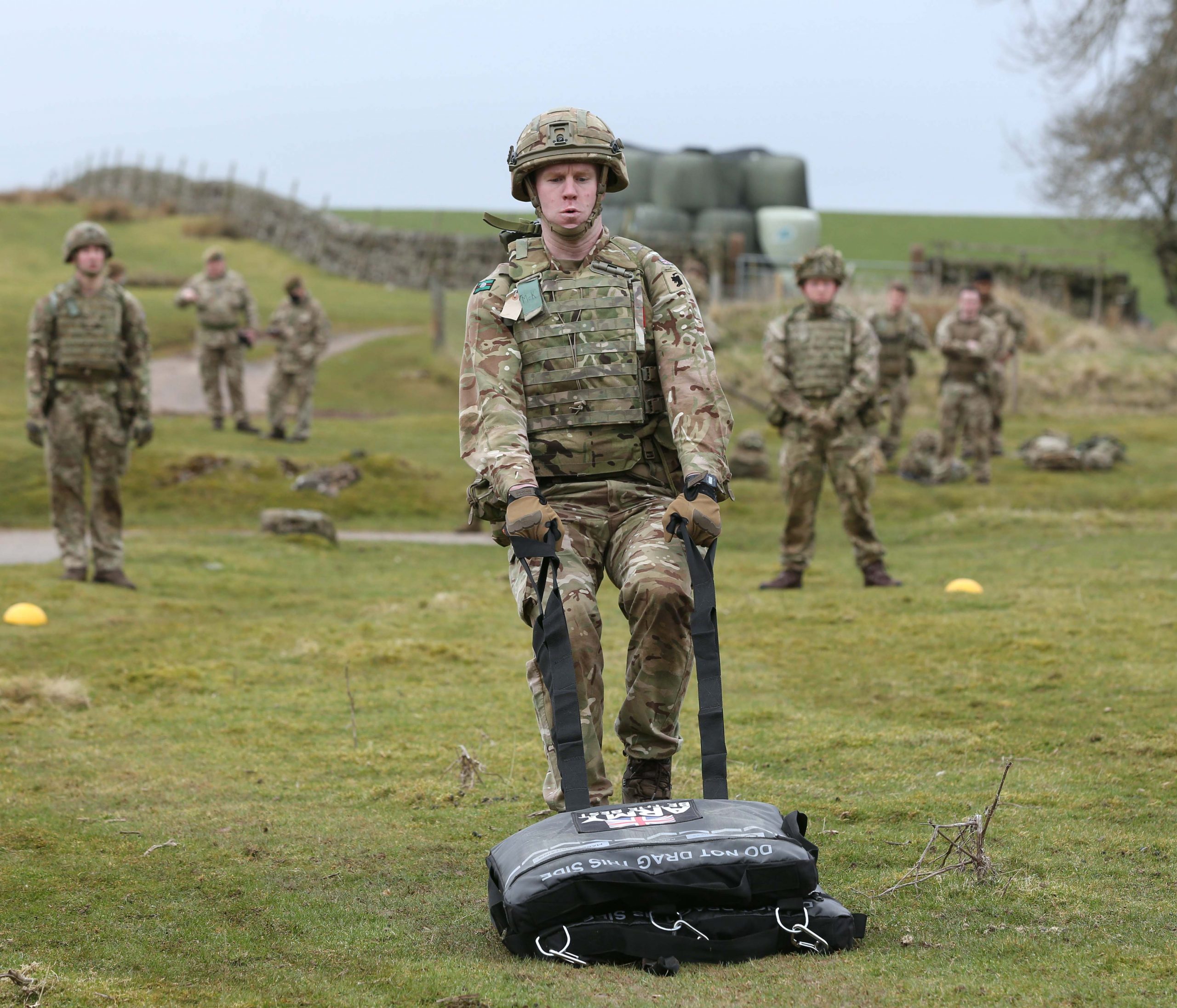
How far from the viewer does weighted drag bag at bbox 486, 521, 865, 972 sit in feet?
13.9

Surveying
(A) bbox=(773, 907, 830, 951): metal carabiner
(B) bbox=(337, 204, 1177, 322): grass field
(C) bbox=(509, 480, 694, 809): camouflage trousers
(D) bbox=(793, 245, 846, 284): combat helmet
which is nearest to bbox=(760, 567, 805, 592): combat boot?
(D) bbox=(793, 245, 846, 284): combat helmet

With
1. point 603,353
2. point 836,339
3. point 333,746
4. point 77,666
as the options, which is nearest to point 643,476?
point 603,353

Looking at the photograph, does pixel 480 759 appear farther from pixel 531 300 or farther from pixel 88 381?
pixel 88 381

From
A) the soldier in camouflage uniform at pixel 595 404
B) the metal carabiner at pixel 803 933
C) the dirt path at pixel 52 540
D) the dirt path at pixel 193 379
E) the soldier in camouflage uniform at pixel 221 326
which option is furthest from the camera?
the dirt path at pixel 193 379

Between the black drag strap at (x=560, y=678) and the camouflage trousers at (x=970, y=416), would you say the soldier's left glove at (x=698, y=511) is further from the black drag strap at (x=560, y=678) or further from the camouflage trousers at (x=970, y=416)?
the camouflage trousers at (x=970, y=416)

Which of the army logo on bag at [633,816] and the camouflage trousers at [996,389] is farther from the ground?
the camouflage trousers at [996,389]

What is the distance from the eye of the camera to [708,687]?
16.3ft

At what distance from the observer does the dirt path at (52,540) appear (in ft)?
49.9

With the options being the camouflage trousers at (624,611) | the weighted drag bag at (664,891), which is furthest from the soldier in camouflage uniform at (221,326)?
the weighted drag bag at (664,891)

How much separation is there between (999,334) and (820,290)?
30.5 feet

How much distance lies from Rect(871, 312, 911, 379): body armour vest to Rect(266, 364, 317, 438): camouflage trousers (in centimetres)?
887

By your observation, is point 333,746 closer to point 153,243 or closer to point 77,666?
point 77,666

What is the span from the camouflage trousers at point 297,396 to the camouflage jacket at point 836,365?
12.1 meters

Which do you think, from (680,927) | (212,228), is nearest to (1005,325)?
(680,927)
